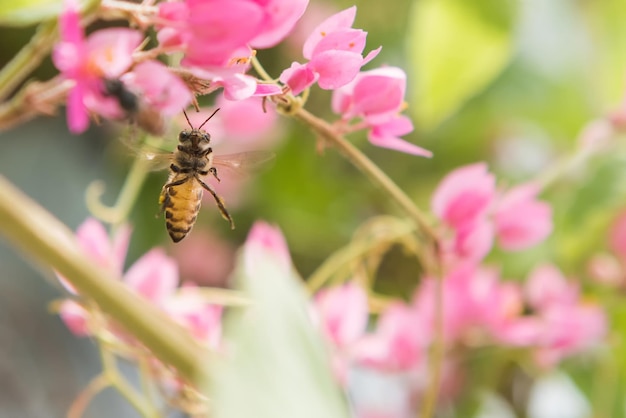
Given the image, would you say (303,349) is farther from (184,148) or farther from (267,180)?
(267,180)

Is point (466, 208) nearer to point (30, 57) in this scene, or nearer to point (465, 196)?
point (465, 196)

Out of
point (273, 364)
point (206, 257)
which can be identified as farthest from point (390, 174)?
point (273, 364)

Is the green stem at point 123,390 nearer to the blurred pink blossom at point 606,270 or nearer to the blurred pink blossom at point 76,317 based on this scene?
the blurred pink blossom at point 76,317

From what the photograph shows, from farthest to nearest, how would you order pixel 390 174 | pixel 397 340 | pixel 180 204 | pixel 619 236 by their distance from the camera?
1. pixel 390 174
2. pixel 619 236
3. pixel 397 340
4. pixel 180 204

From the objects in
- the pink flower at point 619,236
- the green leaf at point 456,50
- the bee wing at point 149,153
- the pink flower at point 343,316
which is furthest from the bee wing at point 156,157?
the pink flower at point 619,236

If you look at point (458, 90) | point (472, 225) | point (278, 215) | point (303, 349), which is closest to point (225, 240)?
point (278, 215)

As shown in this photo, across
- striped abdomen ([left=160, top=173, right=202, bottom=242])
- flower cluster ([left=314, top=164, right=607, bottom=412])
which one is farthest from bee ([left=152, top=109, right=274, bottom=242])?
flower cluster ([left=314, top=164, right=607, bottom=412])
